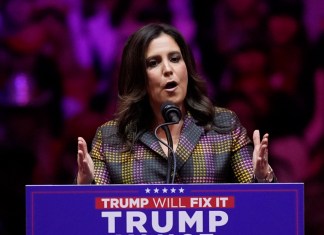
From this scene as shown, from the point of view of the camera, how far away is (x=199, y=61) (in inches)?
148

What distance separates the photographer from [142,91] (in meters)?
2.15

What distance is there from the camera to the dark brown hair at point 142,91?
2107 mm

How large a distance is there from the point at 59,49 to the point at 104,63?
0.84 ft

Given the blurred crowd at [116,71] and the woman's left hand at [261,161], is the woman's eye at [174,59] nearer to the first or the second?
the woman's left hand at [261,161]

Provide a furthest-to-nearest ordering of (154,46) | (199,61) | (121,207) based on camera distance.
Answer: (199,61) < (154,46) < (121,207)

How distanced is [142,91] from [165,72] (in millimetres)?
149

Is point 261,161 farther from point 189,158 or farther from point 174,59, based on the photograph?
point 174,59

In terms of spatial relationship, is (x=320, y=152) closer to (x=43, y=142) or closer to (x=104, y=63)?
(x=104, y=63)

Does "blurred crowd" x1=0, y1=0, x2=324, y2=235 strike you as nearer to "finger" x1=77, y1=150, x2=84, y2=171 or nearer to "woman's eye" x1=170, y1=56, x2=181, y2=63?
"woman's eye" x1=170, y1=56, x2=181, y2=63

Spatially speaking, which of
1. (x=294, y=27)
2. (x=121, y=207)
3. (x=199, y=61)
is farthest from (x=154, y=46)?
(x=294, y=27)

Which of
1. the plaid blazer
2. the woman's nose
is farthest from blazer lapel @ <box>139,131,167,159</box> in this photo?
the woman's nose

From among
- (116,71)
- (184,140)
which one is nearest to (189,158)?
(184,140)

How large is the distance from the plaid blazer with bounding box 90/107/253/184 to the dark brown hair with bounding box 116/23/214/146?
0.03 m

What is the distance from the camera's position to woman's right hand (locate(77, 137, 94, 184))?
1755 mm
